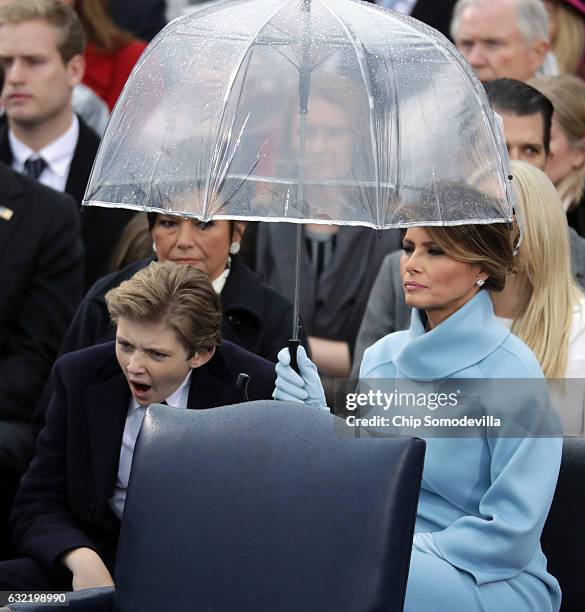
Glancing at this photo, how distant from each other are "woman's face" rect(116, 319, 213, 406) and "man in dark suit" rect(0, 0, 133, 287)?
6.72 feet

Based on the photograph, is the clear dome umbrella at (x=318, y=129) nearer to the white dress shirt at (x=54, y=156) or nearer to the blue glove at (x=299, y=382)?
the blue glove at (x=299, y=382)

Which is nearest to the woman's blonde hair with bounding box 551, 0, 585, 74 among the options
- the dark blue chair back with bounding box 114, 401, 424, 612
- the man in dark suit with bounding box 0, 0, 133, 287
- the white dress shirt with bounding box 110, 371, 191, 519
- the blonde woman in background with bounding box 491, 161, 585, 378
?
the man in dark suit with bounding box 0, 0, 133, 287

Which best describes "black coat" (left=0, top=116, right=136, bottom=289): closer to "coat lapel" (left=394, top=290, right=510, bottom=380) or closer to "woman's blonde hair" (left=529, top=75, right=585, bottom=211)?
"woman's blonde hair" (left=529, top=75, right=585, bottom=211)

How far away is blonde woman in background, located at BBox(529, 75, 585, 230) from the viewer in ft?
17.4

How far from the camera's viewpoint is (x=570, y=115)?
17.5 ft

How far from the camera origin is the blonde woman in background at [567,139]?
5.29 meters

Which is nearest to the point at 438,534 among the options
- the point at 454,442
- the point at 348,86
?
the point at 454,442

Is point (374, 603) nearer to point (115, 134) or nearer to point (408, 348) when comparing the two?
point (408, 348)

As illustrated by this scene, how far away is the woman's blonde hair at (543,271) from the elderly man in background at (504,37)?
1908 millimetres

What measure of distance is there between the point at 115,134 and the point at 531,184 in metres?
1.42

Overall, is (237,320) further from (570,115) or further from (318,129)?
(570,115)

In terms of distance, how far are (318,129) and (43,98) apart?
2918mm

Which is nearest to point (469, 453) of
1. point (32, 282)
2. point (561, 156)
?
point (32, 282)

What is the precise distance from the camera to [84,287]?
17.7ft
